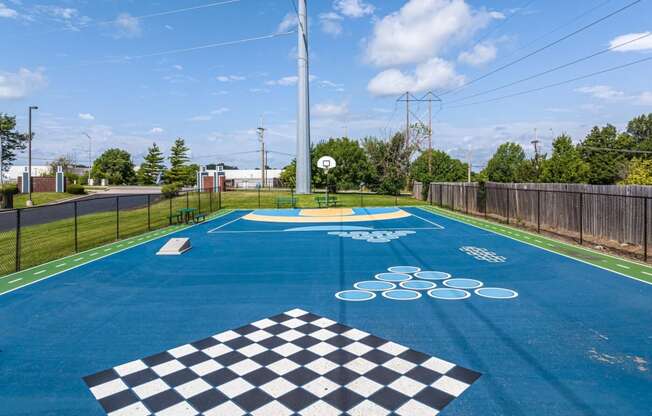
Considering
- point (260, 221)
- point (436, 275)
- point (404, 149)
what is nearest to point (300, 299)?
point (436, 275)

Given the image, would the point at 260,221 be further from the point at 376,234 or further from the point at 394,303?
the point at 394,303

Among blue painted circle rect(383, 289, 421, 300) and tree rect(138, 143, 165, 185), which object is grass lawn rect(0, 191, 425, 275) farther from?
tree rect(138, 143, 165, 185)

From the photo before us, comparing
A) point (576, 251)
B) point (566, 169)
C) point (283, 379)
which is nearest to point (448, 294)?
point (283, 379)

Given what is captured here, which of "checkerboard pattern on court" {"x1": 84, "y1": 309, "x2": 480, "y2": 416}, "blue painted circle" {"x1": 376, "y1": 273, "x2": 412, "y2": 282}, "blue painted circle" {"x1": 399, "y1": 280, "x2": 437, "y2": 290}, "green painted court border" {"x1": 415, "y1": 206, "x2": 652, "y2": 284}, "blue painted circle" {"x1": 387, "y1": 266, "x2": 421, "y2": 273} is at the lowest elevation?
"checkerboard pattern on court" {"x1": 84, "y1": 309, "x2": 480, "y2": 416}

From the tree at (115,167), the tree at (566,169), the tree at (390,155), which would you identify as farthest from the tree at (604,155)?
the tree at (115,167)

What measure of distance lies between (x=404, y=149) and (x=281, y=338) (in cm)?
5173

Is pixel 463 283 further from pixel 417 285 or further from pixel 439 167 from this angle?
pixel 439 167

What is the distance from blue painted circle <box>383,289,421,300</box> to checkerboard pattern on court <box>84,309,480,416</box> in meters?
1.89

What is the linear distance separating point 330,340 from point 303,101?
98.0 ft

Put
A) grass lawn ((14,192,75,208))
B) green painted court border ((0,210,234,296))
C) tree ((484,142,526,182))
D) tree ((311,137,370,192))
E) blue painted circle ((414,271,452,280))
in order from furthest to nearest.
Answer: tree ((484,142,526,182))
tree ((311,137,370,192))
grass lawn ((14,192,75,208))
blue painted circle ((414,271,452,280))
green painted court border ((0,210,234,296))

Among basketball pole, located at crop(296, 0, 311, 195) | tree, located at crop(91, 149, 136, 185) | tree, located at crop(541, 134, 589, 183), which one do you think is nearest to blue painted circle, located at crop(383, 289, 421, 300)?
basketball pole, located at crop(296, 0, 311, 195)

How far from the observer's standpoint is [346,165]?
44.5m

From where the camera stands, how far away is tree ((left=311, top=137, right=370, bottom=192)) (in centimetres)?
4419

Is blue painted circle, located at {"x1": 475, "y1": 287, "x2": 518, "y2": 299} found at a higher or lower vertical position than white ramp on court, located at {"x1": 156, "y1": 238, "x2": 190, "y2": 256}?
lower
